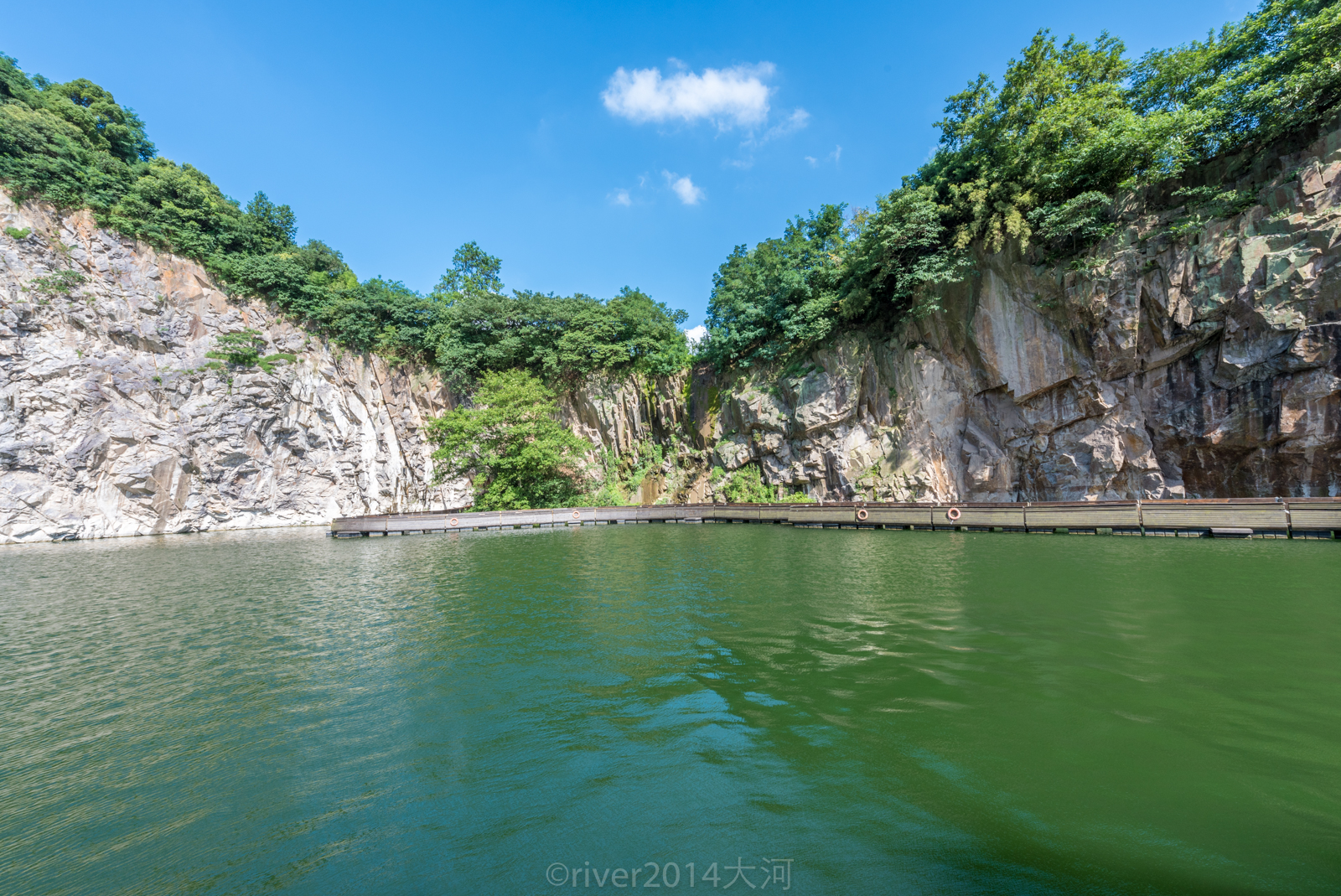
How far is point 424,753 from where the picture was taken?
4.81 m

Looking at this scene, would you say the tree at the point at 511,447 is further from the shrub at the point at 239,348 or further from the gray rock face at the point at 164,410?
the shrub at the point at 239,348

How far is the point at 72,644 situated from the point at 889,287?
35.0 metres

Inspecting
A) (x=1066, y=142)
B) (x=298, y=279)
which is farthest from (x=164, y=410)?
(x=1066, y=142)

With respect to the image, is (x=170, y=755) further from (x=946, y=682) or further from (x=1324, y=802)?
(x=1324, y=802)

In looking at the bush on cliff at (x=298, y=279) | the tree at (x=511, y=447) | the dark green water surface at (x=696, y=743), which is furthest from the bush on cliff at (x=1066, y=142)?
the dark green water surface at (x=696, y=743)

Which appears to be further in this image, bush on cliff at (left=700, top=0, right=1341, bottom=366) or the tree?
the tree

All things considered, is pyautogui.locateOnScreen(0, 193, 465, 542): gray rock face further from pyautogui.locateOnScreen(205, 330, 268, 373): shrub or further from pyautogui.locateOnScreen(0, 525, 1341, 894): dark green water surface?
pyautogui.locateOnScreen(0, 525, 1341, 894): dark green water surface

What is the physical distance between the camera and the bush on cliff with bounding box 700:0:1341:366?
800 inches

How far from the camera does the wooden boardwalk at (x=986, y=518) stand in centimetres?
1706

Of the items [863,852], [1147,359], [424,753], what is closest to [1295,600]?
[863,852]

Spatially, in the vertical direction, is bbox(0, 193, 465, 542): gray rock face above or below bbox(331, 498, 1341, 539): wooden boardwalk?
above

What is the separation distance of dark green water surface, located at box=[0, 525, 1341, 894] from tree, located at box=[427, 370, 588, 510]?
25.7m

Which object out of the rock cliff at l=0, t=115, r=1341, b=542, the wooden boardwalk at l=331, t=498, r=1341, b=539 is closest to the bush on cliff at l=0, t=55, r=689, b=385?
the rock cliff at l=0, t=115, r=1341, b=542

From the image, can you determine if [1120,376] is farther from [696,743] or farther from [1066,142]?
[696,743]
